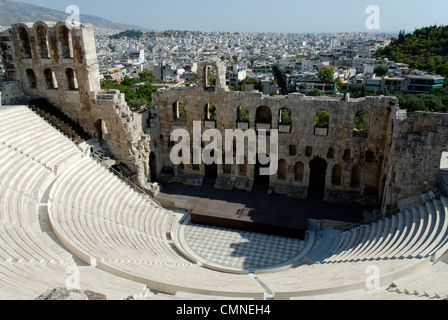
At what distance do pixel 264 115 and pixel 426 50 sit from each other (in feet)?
299

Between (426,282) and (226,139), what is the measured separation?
1521 centimetres

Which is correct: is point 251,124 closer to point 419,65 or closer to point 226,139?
point 226,139

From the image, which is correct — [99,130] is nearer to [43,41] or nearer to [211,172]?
[43,41]

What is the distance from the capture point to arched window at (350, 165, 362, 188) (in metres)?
23.0

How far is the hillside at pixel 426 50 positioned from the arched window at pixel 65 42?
75115 millimetres

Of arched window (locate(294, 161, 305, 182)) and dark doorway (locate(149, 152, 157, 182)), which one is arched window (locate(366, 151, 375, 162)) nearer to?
arched window (locate(294, 161, 305, 182))

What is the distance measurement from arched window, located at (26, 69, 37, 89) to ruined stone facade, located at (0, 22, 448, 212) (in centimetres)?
7

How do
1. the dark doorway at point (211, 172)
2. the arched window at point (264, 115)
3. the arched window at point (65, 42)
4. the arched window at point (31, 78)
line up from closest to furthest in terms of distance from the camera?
the arched window at point (65, 42) < the arched window at point (31, 78) < the arched window at point (264, 115) < the dark doorway at point (211, 172)

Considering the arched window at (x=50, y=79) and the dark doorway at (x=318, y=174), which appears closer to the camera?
the arched window at (x=50, y=79)

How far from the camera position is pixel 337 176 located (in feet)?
78.3

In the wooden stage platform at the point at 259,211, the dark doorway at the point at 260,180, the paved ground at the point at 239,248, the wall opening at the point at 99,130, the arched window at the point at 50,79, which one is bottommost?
the paved ground at the point at 239,248

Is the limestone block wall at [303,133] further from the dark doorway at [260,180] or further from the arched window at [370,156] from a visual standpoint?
the dark doorway at [260,180]

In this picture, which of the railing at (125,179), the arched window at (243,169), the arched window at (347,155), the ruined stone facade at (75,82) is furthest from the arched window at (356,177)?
the ruined stone facade at (75,82)

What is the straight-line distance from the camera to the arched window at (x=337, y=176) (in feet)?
77.4
